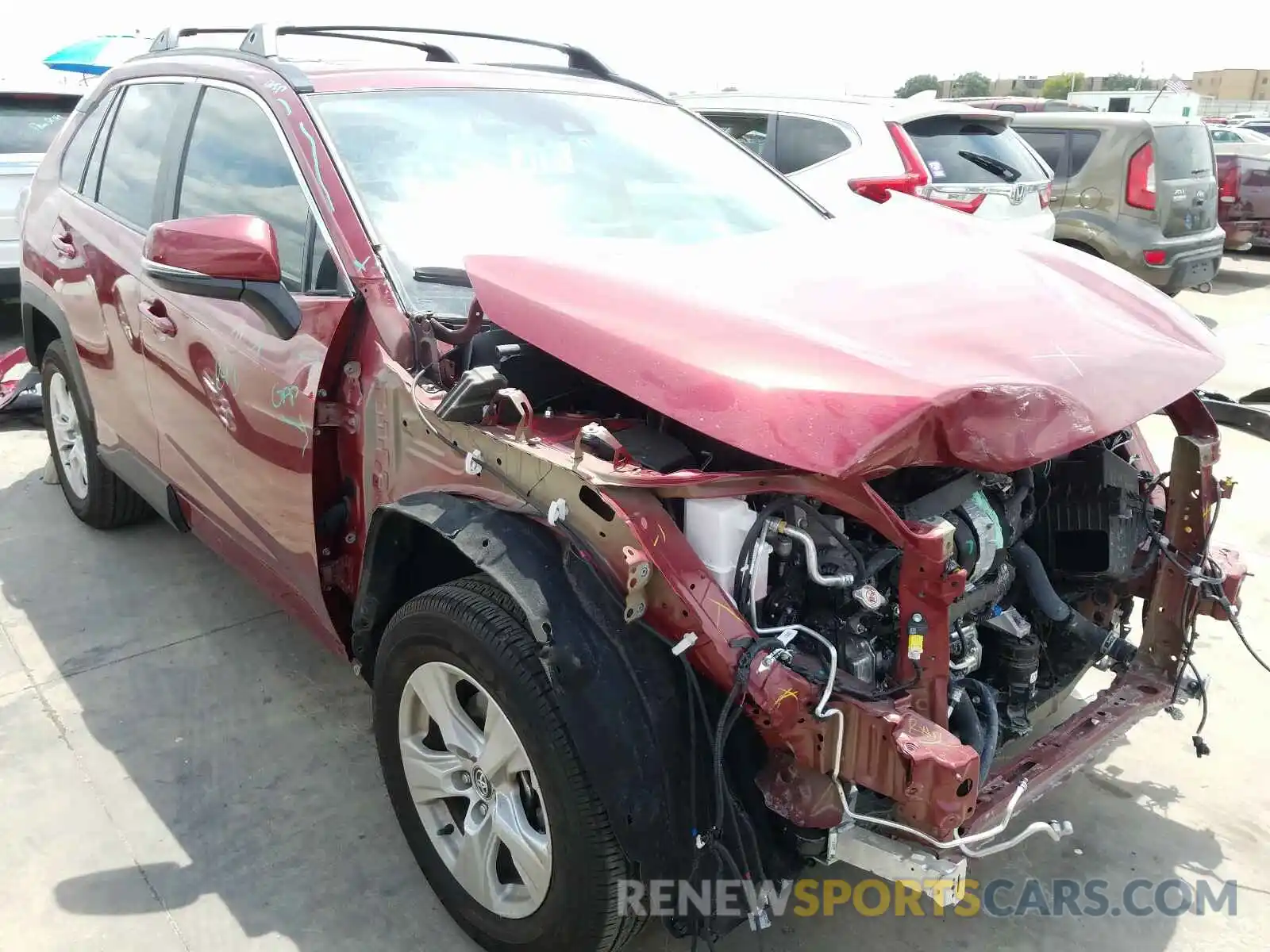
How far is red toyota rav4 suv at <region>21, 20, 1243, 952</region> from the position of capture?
1.87 metres

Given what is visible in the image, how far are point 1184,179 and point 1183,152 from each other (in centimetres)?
30

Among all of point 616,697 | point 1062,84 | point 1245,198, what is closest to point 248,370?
point 616,697

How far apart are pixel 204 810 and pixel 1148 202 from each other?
8.67 metres

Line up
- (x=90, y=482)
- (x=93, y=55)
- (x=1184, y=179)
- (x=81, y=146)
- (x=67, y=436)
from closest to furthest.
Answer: (x=81, y=146)
(x=90, y=482)
(x=67, y=436)
(x=1184, y=179)
(x=93, y=55)

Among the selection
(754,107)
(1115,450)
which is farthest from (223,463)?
(754,107)

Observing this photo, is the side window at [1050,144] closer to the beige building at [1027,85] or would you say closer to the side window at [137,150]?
the side window at [137,150]

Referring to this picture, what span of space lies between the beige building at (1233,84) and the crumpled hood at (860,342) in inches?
2983

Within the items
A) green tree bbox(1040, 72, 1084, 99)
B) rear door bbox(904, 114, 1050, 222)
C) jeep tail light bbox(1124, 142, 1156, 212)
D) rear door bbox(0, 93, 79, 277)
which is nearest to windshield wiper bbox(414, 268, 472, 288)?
rear door bbox(904, 114, 1050, 222)

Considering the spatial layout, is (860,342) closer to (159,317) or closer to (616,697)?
(616,697)

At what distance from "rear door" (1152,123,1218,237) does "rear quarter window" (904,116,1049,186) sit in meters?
1.82

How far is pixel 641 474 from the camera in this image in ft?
6.25

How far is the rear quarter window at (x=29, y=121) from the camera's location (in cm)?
731

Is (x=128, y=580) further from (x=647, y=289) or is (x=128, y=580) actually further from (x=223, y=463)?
(x=647, y=289)

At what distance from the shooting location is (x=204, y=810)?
111 inches
